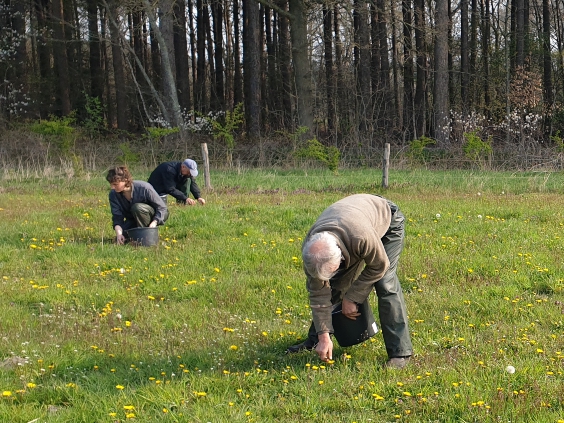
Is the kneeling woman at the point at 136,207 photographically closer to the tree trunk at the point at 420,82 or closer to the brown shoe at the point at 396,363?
the brown shoe at the point at 396,363

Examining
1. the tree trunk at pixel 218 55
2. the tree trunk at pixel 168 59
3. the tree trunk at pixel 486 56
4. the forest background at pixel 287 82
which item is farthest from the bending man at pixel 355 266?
the tree trunk at pixel 218 55

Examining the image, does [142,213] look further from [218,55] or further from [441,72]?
[218,55]

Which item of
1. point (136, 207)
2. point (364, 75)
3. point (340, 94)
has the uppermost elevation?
point (364, 75)

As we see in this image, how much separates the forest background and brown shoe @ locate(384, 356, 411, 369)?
48.3 feet

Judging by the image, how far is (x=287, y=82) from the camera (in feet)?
118

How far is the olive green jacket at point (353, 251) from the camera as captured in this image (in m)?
4.09

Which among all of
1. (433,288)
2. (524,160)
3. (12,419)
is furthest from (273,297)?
(524,160)

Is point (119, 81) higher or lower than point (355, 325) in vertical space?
higher

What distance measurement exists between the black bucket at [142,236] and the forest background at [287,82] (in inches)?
398

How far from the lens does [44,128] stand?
2114 centimetres

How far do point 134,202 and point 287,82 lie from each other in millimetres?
27904

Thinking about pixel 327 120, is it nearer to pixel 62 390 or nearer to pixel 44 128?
pixel 44 128

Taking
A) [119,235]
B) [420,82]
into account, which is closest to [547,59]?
[420,82]

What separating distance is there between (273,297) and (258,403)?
99.8 inches
